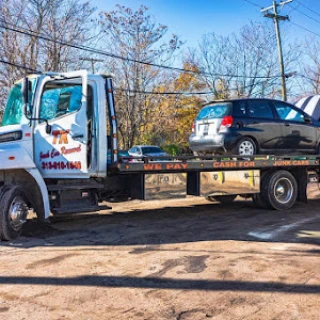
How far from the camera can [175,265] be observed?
17.1 feet

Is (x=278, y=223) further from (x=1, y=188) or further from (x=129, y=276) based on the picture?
(x=1, y=188)

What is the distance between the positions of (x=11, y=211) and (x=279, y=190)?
6.03 meters

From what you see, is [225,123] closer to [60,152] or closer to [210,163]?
[210,163]

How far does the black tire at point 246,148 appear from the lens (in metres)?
9.08

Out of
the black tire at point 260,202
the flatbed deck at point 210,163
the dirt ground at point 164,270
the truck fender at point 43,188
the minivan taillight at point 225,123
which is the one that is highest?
the minivan taillight at point 225,123

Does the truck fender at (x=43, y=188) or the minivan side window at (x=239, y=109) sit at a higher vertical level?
the minivan side window at (x=239, y=109)

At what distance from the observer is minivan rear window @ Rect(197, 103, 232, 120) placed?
9141 mm

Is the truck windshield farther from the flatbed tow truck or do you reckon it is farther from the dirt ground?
the dirt ground

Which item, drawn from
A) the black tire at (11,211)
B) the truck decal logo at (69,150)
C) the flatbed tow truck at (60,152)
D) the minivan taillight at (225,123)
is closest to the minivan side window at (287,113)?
the minivan taillight at (225,123)

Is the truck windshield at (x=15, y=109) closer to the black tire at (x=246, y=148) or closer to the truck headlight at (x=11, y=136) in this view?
the truck headlight at (x=11, y=136)

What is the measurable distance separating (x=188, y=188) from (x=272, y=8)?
21201mm

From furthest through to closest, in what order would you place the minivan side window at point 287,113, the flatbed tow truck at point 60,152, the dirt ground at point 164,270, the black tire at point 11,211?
the minivan side window at point 287,113, the flatbed tow truck at point 60,152, the black tire at point 11,211, the dirt ground at point 164,270

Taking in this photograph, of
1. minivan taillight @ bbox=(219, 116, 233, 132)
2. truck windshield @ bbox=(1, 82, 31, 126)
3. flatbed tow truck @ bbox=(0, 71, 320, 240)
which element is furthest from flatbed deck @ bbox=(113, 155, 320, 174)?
truck windshield @ bbox=(1, 82, 31, 126)

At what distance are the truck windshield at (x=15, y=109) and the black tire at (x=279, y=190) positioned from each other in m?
5.41
